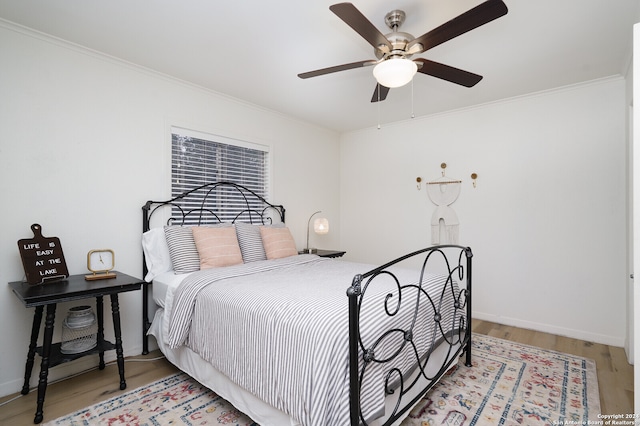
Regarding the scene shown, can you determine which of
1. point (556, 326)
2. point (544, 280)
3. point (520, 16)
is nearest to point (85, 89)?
point (520, 16)

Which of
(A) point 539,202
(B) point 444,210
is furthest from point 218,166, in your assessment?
(A) point 539,202

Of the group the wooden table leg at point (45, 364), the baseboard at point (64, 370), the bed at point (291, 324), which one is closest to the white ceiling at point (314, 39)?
the bed at point (291, 324)

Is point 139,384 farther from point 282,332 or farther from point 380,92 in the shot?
point 380,92

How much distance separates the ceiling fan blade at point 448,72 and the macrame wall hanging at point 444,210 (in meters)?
1.89

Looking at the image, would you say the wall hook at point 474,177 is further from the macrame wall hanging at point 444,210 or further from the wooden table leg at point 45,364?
the wooden table leg at point 45,364

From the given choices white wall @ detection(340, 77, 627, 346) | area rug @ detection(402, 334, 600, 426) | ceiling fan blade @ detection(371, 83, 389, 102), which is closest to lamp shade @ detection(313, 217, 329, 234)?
white wall @ detection(340, 77, 627, 346)

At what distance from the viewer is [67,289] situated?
2064mm

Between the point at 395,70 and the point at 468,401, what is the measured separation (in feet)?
7.14

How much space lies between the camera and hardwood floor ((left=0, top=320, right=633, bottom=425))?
2.04 metres

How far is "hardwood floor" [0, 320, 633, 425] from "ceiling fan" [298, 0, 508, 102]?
239 centimetres

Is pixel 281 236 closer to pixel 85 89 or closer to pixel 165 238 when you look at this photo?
pixel 165 238

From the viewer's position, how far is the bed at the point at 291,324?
1442mm

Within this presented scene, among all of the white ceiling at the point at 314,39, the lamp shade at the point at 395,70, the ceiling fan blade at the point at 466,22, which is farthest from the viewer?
the white ceiling at the point at 314,39

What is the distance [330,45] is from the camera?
8.03 feet
